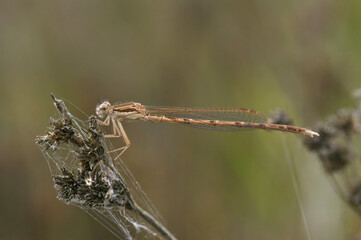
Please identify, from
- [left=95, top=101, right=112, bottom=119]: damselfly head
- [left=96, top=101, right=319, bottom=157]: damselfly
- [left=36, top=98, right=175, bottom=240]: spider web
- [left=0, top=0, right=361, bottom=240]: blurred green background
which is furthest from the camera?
[left=0, top=0, right=361, bottom=240]: blurred green background

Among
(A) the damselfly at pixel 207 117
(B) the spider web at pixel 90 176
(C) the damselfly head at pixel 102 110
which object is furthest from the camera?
(A) the damselfly at pixel 207 117

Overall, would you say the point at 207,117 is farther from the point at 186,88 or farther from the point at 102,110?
the point at 186,88

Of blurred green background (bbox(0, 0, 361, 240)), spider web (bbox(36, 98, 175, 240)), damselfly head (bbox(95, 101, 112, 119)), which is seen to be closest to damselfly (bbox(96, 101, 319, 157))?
damselfly head (bbox(95, 101, 112, 119))

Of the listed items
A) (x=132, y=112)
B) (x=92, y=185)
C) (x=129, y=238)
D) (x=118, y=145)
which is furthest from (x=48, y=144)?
(x=118, y=145)

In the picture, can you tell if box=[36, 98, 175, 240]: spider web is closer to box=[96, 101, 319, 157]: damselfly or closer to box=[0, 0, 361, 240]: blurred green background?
box=[96, 101, 319, 157]: damselfly

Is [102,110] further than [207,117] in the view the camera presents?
No

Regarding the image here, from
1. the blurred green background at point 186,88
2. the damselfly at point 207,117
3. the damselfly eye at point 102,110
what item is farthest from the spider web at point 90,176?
the blurred green background at point 186,88

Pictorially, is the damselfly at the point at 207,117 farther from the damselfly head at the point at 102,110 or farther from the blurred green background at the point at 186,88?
the blurred green background at the point at 186,88

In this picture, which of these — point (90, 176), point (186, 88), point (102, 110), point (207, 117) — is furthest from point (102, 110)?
point (186, 88)

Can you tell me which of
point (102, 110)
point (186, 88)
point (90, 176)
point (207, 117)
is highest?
point (186, 88)
